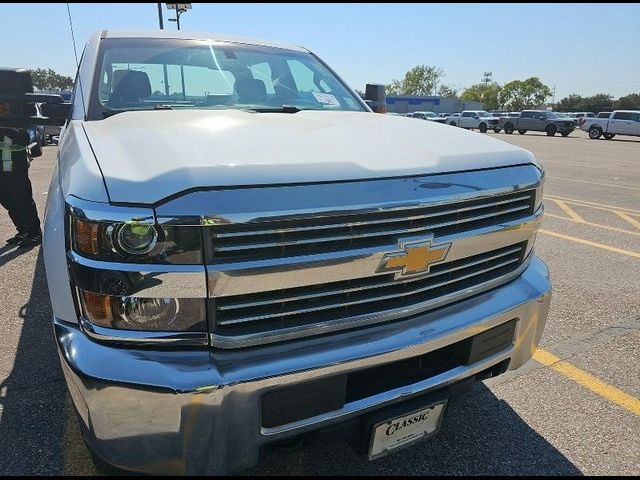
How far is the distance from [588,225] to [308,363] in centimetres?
638

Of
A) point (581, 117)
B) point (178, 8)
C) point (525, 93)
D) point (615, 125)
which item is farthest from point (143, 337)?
point (525, 93)

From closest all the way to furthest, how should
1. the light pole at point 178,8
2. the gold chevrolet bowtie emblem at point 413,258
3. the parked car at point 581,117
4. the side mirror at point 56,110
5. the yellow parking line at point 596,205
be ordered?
1. the gold chevrolet bowtie emblem at point 413,258
2. the side mirror at point 56,110
3. the yellow parking line at point 596,205
4. the light pole at point 178,8
5. the parked car at point 581,117

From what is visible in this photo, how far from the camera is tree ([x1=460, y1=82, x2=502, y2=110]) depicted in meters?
107

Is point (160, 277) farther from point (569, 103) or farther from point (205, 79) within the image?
point (569, 103)

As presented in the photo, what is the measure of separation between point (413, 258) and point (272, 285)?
53 cm

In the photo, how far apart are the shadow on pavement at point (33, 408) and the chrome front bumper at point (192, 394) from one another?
0.87m

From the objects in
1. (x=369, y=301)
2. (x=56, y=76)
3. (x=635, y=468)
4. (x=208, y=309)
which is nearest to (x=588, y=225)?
(x=635, y=468)

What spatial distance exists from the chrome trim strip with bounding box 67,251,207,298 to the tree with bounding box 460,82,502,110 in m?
114

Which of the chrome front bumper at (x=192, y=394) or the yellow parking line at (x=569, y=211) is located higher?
the chrome front bumper at (x=192, y=394)

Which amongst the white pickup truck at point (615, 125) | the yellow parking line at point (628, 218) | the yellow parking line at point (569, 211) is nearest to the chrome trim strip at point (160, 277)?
the yellow parking line at point (569, 211)

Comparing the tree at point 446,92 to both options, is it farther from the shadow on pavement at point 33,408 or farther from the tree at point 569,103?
the shadow on pavement at point 33,408

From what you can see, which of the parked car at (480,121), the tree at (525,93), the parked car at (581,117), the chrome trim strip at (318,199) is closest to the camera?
the chrome trim strip at (318,199)

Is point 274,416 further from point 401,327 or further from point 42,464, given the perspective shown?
point 42,464

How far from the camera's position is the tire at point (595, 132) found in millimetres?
30452
